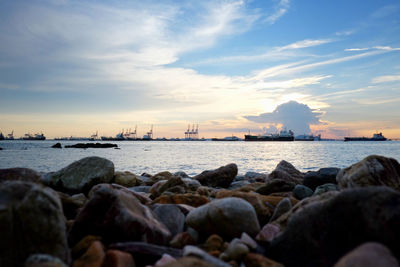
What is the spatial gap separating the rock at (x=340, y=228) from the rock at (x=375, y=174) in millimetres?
1927

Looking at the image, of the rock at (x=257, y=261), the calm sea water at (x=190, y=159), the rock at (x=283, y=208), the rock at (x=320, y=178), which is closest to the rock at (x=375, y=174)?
the rock at (x=283, y=208)

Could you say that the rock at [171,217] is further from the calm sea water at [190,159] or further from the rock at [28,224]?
the calm sea water at [190,159]

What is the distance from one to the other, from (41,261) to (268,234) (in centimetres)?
255

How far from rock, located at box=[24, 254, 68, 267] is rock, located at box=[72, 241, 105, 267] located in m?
0.42

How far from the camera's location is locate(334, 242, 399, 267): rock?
2182 millimetres

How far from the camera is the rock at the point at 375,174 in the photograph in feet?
15.3

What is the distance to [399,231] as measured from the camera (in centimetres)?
251

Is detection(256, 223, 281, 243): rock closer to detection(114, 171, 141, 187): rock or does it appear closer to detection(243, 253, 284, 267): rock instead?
detection(243, 253, 284, 267): rock

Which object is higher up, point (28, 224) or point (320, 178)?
point (28, 224)

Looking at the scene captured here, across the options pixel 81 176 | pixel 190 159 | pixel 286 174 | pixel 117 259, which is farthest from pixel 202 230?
pixel 190 159

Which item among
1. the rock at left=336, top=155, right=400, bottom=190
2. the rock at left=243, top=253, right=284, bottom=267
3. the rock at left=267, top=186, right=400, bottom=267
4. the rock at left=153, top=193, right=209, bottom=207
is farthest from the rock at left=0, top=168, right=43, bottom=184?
the rock at left=336, top=155, right=400, bottom=190

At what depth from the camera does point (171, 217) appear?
4488 mm

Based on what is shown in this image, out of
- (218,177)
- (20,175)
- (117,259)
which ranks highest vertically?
(20,175)

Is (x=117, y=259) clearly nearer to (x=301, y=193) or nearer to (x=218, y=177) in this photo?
(x=301, y=193)
